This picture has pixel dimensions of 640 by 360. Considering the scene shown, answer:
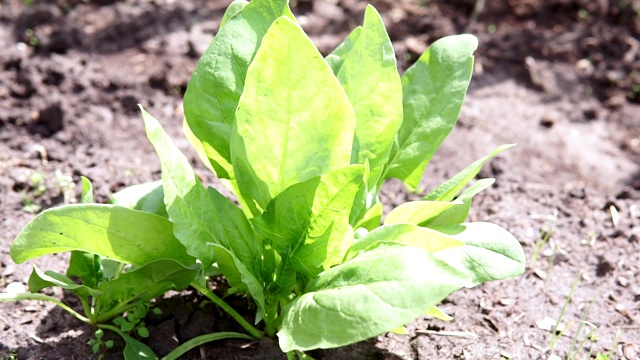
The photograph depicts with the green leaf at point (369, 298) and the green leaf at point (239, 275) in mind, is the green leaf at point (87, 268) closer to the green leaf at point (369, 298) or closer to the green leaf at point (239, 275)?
the green leaf at point (239, 275)

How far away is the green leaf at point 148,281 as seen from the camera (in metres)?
1.90

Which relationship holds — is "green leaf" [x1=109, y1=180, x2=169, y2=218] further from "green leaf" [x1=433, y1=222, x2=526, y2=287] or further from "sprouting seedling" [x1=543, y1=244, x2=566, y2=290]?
"sprouting seedling" [x1=543, y1=244, x2=566, y2=290]

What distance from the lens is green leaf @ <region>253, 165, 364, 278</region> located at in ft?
5.78

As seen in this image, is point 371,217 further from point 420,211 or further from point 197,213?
point 197,213

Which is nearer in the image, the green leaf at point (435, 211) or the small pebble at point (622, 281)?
the green leaf at point (435, 211)

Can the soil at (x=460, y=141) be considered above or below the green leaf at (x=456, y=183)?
below

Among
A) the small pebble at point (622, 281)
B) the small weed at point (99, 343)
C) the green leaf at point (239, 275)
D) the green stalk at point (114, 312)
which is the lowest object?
the small pebble at point (622, 281)

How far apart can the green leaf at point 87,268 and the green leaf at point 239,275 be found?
421 millimetres

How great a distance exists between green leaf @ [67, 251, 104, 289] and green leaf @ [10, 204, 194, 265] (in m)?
0.21

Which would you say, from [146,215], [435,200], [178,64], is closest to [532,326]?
[435,200]

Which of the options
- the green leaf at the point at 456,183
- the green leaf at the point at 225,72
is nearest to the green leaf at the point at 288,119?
the green leaf at the point at 225,72

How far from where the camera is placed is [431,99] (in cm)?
219

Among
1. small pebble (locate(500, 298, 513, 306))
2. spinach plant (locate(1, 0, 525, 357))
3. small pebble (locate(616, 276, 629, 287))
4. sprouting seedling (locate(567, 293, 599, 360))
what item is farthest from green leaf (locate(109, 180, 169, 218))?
small pebble (locate(616, 276, 629, 287))

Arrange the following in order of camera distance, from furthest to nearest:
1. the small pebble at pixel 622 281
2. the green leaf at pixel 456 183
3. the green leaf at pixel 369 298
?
the small pebble at pixel 622 281, the green leaf at pixel 456 183, the green leaf at pixel 369 298
